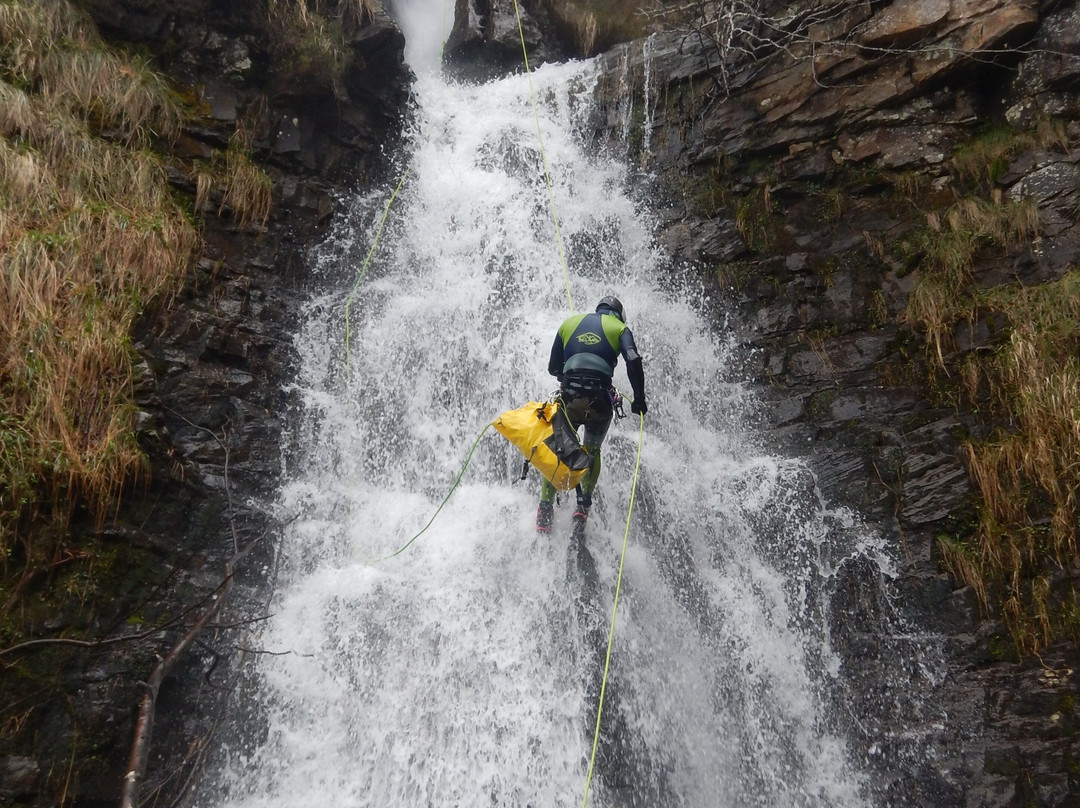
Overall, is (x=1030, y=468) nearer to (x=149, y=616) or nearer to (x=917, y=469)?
(x=917, y=469)

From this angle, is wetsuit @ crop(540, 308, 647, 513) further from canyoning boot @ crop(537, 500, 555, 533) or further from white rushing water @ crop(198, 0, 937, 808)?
Result: white rushing water @ crop(198, 0, 937, 808)

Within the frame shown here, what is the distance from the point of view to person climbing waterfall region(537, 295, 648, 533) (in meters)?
4.86

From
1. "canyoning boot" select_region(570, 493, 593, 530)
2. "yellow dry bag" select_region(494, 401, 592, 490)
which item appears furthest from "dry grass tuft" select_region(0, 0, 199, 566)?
"canyoning boot" select_region(570, 493, 593, 530)

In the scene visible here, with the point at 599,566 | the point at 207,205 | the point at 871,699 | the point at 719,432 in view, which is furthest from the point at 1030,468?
the point at 207,205

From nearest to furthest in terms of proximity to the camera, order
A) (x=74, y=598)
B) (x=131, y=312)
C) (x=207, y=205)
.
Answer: (x=74, y=598) < (x=131, y=312) < (x=207, y=205)

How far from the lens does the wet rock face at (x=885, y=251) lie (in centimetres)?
453

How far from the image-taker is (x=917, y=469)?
5504 mm

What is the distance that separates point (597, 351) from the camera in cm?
494

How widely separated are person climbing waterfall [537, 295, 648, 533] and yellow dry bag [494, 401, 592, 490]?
212 mm

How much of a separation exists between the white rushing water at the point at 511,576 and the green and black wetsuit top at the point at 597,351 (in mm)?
1389

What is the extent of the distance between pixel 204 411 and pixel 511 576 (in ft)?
9.49

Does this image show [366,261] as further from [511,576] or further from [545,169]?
[511,576]

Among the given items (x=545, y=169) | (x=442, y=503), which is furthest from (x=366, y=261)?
(x=442, y=503)

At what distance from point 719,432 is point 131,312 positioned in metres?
5.36
